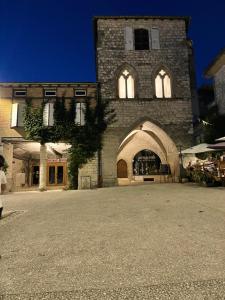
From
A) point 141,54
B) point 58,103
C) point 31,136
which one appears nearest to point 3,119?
point 31,136

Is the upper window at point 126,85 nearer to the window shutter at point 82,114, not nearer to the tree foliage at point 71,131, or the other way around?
the tree foliage at point 71,131

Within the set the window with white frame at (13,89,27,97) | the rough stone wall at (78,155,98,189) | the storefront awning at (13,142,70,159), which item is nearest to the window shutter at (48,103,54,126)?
the storefront awning at (13,142,70,159)

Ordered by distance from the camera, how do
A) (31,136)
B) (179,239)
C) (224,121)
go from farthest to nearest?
(31,136) < (224,121) < (179,239)

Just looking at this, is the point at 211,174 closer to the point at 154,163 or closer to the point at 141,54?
the point at 141,54

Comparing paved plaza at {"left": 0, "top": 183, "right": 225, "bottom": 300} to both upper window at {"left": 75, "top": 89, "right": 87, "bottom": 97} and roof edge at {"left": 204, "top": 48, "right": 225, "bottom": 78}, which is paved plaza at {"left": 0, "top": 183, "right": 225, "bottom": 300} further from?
upper window at {"left": 75, "top": 89, "right": 87, "bottom": 97}

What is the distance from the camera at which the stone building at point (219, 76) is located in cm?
1533

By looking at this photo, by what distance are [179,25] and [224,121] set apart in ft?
30.9

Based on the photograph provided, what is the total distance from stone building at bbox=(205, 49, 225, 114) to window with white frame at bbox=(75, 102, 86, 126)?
9.32 meters

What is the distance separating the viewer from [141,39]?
18.7m

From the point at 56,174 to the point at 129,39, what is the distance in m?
12.3

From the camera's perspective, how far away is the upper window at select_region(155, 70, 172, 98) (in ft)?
58.4

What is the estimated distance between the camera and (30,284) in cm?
238

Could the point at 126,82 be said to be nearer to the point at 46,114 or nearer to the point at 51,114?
the point at 51,114

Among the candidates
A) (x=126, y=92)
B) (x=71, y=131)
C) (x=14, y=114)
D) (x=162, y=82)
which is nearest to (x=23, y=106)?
(x=14, y=114)
